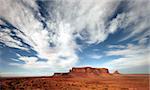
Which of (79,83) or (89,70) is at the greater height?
(89,70)

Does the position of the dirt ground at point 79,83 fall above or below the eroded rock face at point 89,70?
below

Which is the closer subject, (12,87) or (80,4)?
(80,4)

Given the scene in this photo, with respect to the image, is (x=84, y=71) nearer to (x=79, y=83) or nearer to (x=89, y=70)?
(x=89, y=70)

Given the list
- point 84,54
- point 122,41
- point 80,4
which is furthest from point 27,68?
point 122,41

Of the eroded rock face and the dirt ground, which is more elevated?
the eroded rock face

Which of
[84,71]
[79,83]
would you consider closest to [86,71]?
[84,71]

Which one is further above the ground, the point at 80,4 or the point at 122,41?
the point at 80,4

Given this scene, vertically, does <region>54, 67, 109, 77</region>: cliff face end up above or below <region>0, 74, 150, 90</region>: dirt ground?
above

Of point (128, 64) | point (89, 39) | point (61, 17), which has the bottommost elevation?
point (128, 64)

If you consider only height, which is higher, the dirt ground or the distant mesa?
the distant mesa

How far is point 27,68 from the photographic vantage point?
289 cm

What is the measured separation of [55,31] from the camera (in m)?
2.86

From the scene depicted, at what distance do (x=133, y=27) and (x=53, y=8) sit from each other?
123cm

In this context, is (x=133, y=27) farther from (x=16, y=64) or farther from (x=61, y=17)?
(x=16, y=64)
